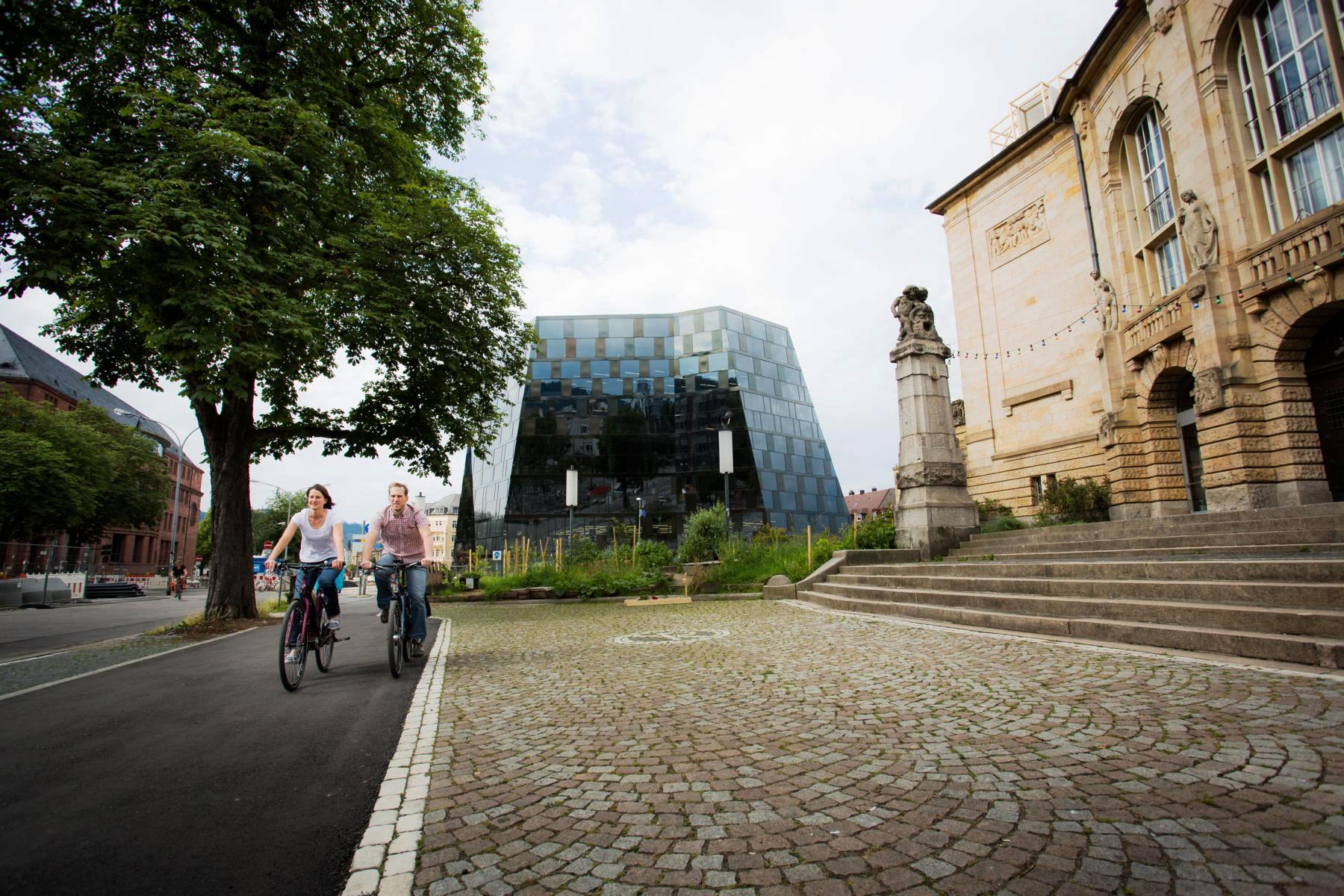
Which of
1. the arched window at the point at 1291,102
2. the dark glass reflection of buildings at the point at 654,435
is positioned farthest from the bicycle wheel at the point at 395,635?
the dark glass reflection of buildings at the point at 654,435

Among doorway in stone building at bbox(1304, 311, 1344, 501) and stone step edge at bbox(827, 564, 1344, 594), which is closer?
stone step edge at bbox(827, 564, 1344, 594)

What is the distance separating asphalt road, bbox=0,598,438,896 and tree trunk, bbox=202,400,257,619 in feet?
20.9

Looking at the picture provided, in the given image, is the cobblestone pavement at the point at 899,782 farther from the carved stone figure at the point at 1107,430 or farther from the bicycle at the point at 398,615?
the carved stone figure at the point at 1107,430

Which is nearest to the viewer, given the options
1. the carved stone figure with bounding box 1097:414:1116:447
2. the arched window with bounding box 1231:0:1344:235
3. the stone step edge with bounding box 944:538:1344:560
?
the stone step edge with bounding box 944:538:1344:560

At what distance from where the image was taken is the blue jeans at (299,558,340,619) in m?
5.84

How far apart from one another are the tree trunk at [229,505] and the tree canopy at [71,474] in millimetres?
31702

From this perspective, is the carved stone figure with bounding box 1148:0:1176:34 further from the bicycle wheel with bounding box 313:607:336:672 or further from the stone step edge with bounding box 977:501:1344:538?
the bicycle wheel with bounding box 313:607:336:672

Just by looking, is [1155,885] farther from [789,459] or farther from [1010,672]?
[789,459]

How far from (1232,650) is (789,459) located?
1372 inches

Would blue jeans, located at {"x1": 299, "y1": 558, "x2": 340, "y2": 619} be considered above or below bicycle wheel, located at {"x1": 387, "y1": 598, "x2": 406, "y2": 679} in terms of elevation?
above

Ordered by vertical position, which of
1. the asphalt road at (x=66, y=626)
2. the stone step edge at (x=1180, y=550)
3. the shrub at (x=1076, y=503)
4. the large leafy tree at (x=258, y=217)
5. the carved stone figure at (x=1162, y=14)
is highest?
the carved stone figure at (x=1162, y=14)

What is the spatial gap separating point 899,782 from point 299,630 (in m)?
5.29

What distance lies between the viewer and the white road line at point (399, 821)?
219cm

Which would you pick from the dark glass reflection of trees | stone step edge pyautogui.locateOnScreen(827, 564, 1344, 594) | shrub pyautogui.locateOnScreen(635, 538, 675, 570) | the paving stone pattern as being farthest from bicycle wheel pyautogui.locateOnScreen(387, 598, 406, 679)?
the dark glass reflection of trees
